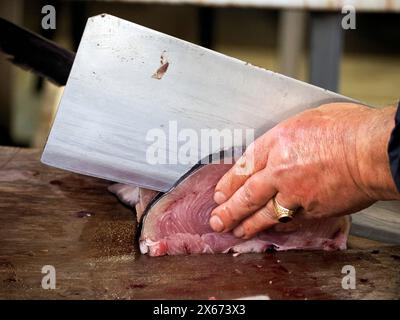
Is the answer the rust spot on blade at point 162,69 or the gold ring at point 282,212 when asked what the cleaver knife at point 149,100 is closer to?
the rust spot on blade at point 162,69

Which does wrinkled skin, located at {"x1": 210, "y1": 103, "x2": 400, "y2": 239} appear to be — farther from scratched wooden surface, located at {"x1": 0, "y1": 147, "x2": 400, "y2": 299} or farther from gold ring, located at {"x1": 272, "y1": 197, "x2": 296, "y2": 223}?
scratched wooden surface, located at {"x1": 0, "y1": 147, "x2": 400, "y2": 299}

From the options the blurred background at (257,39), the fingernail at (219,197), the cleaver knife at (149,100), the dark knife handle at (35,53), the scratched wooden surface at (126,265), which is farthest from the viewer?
the blurred background at (257,39)

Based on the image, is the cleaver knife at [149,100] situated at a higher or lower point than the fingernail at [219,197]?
higher

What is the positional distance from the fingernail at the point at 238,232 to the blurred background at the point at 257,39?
72.7 inches

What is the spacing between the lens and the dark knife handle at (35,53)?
97.3 inches

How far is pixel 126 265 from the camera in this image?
2.00m

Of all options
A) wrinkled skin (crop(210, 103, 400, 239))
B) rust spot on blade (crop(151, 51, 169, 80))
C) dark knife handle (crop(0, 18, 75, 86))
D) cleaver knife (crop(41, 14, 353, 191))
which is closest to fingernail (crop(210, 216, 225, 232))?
wrinkled skin (crop(210, 103, 400, 239))

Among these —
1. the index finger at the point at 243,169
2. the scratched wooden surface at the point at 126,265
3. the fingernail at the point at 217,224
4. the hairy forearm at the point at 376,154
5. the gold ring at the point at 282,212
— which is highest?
the hairy forearm at the point at 376,154

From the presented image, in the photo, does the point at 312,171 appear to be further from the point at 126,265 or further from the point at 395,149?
the point at 126,265

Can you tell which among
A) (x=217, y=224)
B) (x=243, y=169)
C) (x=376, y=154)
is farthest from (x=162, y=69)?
(x=376, y=154)

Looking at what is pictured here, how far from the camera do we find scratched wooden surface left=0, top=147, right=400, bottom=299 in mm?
1860

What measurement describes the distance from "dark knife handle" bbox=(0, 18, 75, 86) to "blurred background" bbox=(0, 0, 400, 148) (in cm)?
129

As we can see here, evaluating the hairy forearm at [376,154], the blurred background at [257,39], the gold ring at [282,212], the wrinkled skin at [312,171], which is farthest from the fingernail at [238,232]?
the blurred background at [257,39]

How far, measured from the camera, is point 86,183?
2707mm
